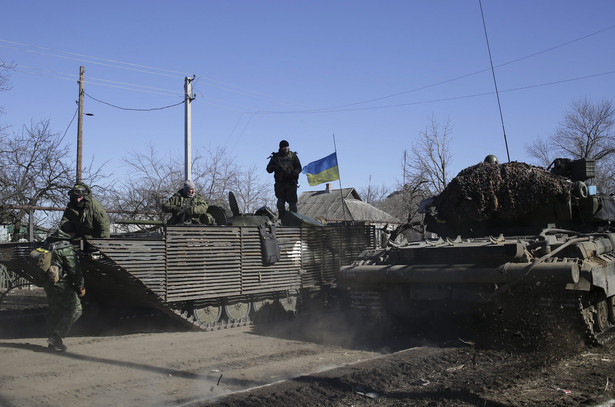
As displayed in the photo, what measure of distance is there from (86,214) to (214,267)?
2006 mm

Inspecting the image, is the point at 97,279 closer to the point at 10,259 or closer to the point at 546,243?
the point at 10,259

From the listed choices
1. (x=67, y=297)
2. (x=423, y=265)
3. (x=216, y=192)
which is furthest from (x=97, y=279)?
(x=216, y=192)

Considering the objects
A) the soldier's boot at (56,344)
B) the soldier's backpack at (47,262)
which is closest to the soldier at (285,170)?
the soldier's backpack at (47,262)

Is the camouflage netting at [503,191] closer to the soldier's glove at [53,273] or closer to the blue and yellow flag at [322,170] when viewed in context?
the blue and yellow flag at [322,170]

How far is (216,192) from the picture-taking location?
70.7ft

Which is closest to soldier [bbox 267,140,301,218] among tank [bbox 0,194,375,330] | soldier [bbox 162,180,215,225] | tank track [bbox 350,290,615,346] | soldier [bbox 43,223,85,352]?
tank [bbox 0,194,375,330]

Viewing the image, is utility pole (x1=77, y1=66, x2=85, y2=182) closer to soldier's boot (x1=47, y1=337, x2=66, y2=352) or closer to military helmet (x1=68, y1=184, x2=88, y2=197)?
military helmet (x1=68, y1=184, x2=88, y2=197)

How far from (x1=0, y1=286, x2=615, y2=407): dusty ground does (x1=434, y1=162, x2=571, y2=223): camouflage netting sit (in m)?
1.92

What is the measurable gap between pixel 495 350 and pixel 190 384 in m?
3.47

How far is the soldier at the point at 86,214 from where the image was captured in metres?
7.55

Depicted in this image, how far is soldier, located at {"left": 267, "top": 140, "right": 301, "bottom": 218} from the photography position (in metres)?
11.5

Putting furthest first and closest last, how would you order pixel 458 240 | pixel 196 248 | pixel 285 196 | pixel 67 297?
pixel 285 196
pixel 196 248
pixel 458 240
pixel 67 297

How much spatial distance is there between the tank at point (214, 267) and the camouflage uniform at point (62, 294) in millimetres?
Answer: 328

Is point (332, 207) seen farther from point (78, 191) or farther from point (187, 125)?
point (78, 191)
